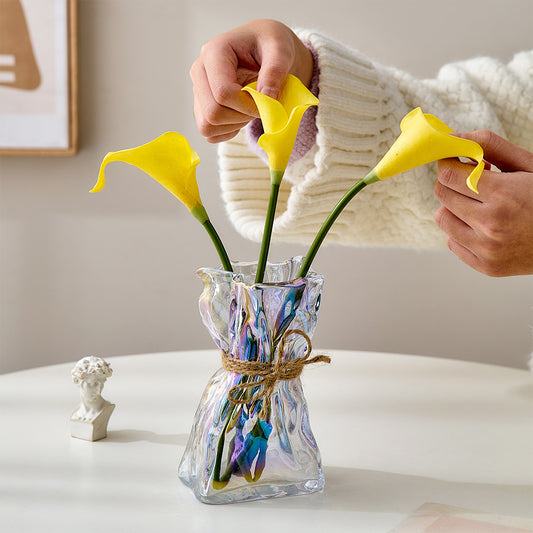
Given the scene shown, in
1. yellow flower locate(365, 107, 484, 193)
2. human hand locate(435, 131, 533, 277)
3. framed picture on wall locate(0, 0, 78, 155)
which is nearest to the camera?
yellow flower locate(365, 107, 484, 193)

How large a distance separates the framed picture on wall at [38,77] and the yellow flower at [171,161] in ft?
2.79

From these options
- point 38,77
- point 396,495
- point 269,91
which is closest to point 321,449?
point 396,495

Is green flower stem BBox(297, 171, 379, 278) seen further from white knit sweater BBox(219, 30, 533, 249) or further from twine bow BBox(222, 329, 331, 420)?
white knit sweater BBox(219, 30, 533, 249)

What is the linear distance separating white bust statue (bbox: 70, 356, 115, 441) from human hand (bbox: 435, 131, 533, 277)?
35cm

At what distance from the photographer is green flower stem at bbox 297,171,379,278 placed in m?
0.46

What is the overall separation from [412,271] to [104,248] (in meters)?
0.63

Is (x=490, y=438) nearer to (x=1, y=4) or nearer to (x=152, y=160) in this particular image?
(x=152, y=160)

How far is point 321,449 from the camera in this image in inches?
23.5

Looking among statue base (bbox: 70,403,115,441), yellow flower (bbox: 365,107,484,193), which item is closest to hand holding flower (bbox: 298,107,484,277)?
yellow flower (bbox: 365,107,484,193)

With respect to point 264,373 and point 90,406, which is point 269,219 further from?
point 90,406

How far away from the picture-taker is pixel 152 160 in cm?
47

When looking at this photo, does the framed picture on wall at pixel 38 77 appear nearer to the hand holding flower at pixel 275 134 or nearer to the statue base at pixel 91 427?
the statue base at pixel 91 427

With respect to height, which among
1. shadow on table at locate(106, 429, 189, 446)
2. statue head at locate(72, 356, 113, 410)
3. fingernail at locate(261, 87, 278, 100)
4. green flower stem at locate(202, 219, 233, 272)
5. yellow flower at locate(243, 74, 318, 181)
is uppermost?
fingernail at locate(261, 87, 278, 100)

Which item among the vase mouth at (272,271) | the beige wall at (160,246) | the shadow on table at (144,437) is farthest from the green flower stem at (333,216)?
the beige wall at (160,246)
